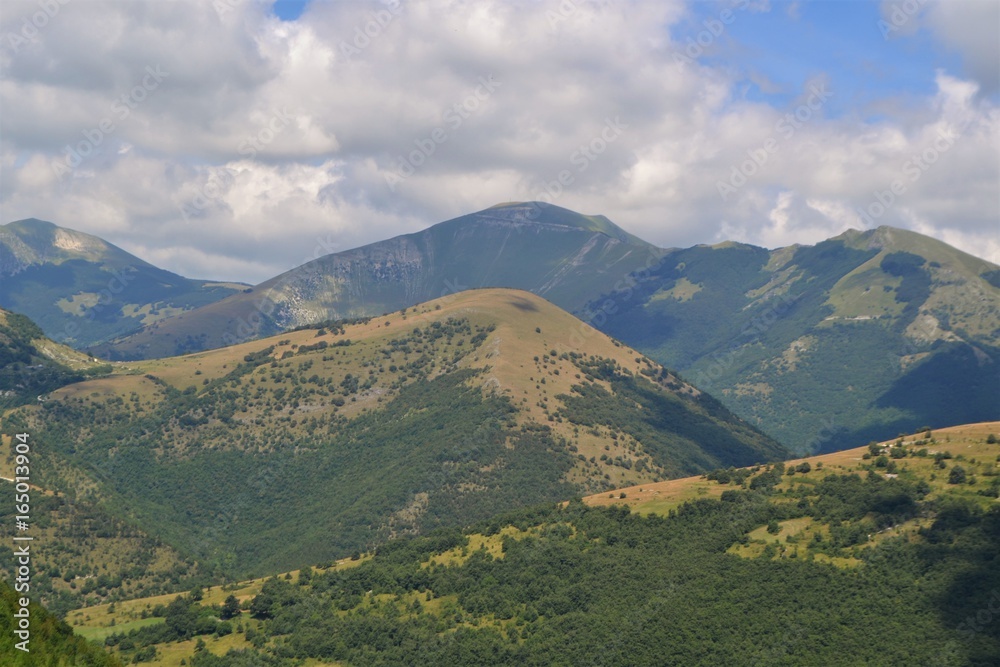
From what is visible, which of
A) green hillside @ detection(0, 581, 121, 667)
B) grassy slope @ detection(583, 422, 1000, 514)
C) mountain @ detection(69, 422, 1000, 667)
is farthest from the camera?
grassy slope @ detection(583, 422, 1000, 514)

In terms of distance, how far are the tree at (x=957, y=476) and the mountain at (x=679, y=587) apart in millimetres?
845

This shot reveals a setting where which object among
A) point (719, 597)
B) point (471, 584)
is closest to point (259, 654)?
point (471, 584)

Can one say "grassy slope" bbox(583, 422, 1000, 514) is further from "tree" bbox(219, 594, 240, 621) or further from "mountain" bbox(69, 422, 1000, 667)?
"tree" bbox(219, 594, 240, 621)

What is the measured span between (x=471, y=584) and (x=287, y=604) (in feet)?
97.8

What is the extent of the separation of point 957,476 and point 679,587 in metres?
44.1

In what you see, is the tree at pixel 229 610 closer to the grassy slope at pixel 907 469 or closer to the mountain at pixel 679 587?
the mountain at pixel 679 587

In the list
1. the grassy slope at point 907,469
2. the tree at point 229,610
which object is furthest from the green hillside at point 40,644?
the grassy slope at point 907,469

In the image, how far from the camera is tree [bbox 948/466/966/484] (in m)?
142

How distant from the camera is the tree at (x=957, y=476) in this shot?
465 feet

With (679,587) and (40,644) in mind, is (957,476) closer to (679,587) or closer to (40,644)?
(679,587)

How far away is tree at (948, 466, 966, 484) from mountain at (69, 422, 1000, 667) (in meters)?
0.85

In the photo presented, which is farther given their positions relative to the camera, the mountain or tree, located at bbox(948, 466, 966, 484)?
tree, located at bbox(948, 466, 966, 484)

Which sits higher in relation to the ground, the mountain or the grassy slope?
the grassy slope

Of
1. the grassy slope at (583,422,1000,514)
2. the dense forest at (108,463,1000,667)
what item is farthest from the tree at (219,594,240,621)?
the grassy slope at (583,422,1000,514)
